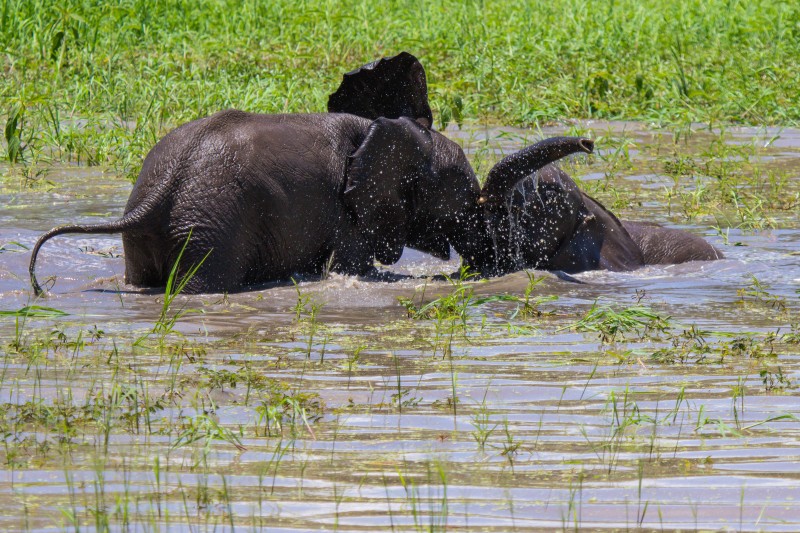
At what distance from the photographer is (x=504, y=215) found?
7699 mm

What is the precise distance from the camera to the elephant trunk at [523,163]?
7.12 meters

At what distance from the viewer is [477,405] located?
4406 millimetres

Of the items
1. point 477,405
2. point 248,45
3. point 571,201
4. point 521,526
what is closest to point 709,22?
point 248,45

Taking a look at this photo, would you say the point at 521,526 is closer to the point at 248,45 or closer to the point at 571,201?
the point at 571,201

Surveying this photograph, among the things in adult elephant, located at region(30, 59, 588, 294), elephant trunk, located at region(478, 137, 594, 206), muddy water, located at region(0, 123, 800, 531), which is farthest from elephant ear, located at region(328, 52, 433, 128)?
muddy water, located at region(0, 123, 800, 531)

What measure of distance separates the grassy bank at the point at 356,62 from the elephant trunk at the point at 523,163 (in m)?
2.77

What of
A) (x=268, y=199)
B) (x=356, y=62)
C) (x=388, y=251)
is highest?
(x=268, y=199)

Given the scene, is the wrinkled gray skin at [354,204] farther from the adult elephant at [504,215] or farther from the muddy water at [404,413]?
the muddy water at [404,413]

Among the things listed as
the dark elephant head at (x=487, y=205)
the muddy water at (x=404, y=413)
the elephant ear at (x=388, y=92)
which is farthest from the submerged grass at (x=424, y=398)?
the elephant ear at (x=388, y=92)

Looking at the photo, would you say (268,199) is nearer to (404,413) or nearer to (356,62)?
(404,413)

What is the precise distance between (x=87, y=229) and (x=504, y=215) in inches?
95.1

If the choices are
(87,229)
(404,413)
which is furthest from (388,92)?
(404,413)

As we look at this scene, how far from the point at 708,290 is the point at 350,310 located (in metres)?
1.81

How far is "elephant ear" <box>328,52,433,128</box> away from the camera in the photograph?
7859mm
